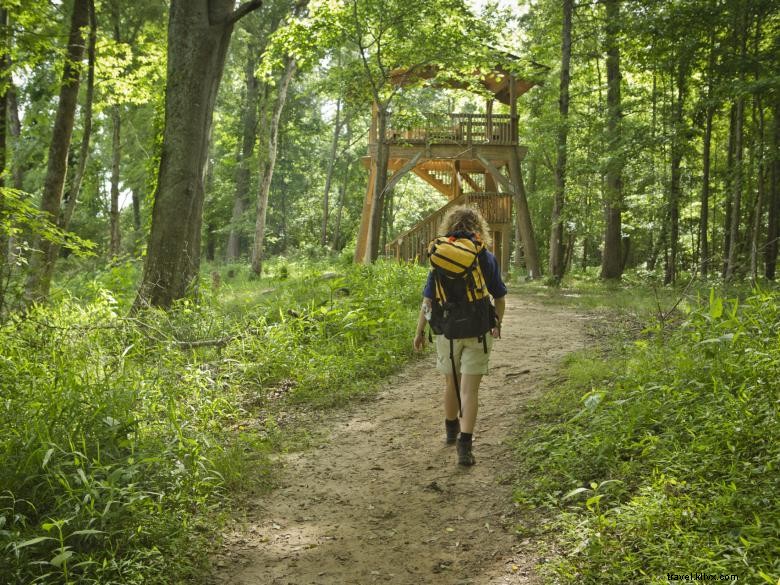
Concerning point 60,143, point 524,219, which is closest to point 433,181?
point 524,219

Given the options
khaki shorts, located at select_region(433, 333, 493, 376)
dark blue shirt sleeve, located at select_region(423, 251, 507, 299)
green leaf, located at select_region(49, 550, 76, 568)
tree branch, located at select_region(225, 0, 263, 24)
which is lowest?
green leaf, located at select_region(49, 550, 76, 568)

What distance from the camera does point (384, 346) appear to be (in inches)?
332

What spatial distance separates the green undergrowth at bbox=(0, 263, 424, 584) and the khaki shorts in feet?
5.55

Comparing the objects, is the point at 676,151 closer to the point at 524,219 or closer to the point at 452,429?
the point at 524,219

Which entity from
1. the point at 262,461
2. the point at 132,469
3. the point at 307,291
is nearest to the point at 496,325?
the point at 262,461

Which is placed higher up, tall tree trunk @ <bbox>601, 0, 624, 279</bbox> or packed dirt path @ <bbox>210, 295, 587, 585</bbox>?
tall tree trunk @ <bbox>601, 0, 624, 279</bbox>

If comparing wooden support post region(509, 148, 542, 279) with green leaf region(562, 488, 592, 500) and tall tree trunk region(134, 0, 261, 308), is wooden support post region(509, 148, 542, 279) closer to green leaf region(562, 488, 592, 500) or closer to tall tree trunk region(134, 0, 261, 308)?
tall tree trunk region(134, 0, 261, 308)

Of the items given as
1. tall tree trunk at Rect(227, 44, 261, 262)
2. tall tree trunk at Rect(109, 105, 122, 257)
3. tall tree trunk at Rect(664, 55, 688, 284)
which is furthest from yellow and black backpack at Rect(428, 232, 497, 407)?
tall tree trunk at Rect(227, 44, 261, 262)

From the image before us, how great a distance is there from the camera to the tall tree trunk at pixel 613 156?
46.1 ft

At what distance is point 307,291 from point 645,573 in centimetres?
1005

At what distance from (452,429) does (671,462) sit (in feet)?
6.56

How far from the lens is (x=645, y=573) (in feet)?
9.56

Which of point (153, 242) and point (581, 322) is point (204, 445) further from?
point (581, 322)

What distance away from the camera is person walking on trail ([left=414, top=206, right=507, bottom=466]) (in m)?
4.71
